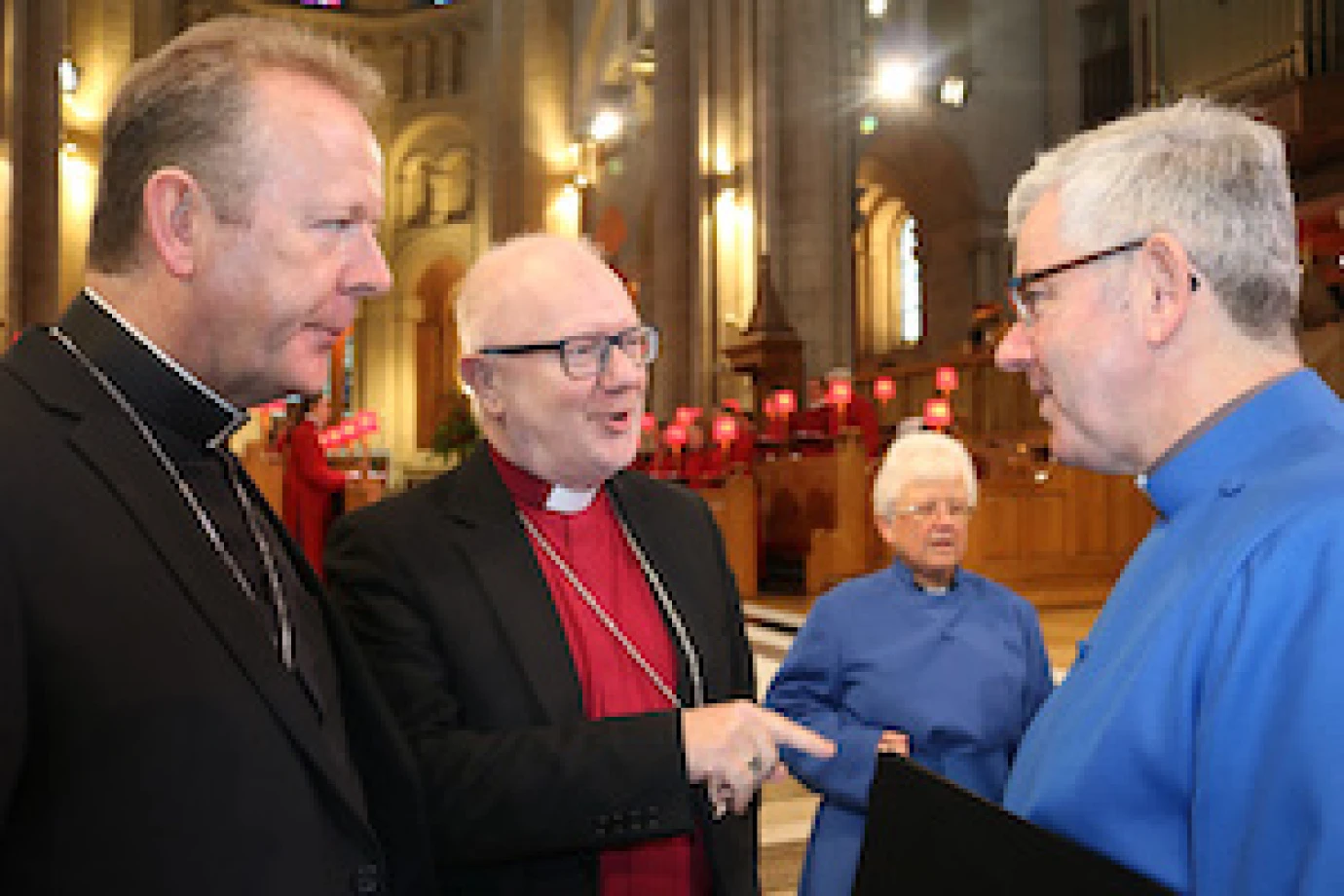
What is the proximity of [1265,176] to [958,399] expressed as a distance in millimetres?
12637

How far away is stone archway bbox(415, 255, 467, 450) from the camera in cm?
2914

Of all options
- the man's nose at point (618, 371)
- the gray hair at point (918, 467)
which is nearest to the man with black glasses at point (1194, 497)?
the man's nose at point (618, 371)

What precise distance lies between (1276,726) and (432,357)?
29.5 metres

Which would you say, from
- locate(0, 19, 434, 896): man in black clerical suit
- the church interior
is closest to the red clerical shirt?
locate(0, 19, 434, 896): man in black clerical suit

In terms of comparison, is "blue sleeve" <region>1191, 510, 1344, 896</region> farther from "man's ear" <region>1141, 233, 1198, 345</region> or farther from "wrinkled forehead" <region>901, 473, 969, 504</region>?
"wrinkled forehead" <region>901, 473, 969, 504</region>

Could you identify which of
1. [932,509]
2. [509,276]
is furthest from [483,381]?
[932,509]

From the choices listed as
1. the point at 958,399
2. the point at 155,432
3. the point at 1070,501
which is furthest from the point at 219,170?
the point at 958,399

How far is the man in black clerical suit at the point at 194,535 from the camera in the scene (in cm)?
96

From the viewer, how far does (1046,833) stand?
0.98m

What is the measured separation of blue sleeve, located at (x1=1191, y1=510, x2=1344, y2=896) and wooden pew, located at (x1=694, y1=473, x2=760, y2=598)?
325 inches

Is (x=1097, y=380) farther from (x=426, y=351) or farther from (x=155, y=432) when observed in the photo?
(x=426, y=351)

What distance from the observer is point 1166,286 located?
1168mm

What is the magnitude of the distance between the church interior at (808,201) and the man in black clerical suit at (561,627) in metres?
2.12

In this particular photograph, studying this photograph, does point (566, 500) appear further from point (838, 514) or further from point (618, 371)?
point (838, 514)
